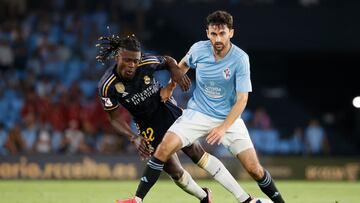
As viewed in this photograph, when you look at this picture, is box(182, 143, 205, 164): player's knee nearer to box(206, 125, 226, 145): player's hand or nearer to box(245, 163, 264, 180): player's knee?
box(245, 163, 264, 180): player's knee

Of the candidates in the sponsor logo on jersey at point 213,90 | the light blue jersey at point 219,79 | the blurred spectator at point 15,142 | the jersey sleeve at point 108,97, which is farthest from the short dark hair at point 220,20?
the blurred spectator at point 15,142

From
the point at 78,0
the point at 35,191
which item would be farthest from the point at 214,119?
the point at 78,0

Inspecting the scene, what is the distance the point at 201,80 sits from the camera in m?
9.83

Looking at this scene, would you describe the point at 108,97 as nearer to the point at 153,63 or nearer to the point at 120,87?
the point at 120,87

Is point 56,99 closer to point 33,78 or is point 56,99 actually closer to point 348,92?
point 33,78

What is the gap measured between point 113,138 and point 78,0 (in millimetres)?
5157

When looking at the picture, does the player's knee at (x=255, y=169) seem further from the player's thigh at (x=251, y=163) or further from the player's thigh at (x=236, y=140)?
the player's thigh at (x=236, y=140)

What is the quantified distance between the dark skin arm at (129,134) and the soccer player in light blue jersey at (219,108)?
0.40m

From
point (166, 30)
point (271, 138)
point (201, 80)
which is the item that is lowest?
point (271, 138)

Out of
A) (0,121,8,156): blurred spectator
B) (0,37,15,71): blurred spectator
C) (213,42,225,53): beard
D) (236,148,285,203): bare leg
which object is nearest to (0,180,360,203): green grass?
(236,148,285,203): bare leg

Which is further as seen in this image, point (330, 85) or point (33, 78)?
point (330, 85)

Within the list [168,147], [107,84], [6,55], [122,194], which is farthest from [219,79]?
[6,55]

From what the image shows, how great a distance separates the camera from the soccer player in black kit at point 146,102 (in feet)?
32.9

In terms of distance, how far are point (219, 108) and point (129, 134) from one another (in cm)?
118
